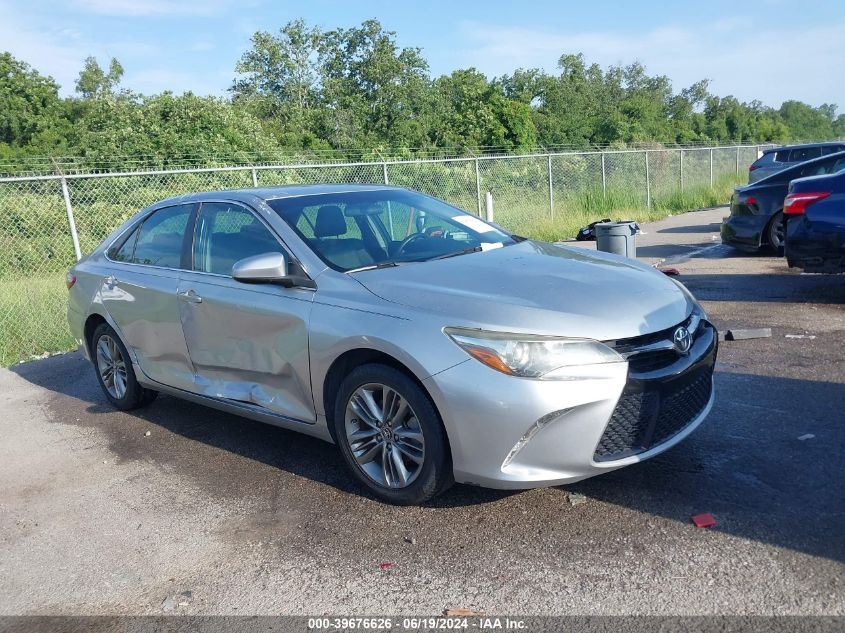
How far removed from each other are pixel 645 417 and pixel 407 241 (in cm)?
186

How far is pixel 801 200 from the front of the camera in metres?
8.12

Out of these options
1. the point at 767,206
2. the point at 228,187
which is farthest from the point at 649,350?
the point at 228,187

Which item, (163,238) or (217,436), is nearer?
(217,436)

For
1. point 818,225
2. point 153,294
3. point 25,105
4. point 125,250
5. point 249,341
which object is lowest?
point 249,341

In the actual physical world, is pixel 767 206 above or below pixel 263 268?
below

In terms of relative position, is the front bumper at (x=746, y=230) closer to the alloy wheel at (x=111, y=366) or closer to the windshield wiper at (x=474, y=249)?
the windshield wiper at (x=474, y=249)

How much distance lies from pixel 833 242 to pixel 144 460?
6.83 metres

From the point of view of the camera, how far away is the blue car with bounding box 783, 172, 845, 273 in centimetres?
783

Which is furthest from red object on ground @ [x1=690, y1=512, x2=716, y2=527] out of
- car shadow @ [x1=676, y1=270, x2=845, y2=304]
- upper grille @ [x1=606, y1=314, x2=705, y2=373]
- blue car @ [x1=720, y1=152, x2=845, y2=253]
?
blue car @ [x1=720, y1=152, x2=845, y2=253]

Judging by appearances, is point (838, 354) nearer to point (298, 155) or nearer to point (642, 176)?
point (642, 176)

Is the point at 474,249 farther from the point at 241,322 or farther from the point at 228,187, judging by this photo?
the point at 228,187

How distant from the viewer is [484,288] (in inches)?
152

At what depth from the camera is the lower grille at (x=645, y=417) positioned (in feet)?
11.4

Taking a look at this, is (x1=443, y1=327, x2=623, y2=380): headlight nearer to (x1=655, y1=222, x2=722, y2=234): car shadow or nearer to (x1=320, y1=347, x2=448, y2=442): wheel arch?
(x1=320, y1=347, x2=448, y2=442): wheel arch
